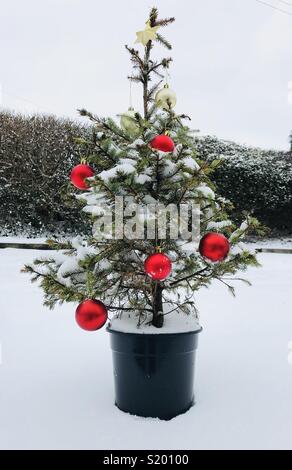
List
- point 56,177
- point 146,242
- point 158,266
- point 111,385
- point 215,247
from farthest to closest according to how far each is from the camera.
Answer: point 56,177, point 111,385, point 146,242, point 215,247, point 158,266

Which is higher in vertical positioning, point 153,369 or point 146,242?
point 146,242

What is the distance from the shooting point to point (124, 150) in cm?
236

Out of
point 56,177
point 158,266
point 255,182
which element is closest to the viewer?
point 158,266

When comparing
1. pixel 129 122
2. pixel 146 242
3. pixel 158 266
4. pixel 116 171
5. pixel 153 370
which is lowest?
pixel 153 370

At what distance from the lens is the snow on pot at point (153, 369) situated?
2.25 meters

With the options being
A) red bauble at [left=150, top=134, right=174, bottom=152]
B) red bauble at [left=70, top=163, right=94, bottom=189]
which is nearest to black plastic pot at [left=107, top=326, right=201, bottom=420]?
red bauble at [left=70, top=163, right=94, bottom=189]

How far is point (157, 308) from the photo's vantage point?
2463mm

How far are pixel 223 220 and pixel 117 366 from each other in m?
1.08

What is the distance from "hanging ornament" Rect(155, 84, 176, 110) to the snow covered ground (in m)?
1.80

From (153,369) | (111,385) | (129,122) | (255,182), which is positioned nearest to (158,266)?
(153,369)

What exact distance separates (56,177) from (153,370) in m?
7.24

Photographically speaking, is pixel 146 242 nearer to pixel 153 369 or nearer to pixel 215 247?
pixel 215 247

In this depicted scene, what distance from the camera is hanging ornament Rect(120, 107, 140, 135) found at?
2.44 metres

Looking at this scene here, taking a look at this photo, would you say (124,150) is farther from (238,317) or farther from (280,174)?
(280,174)
